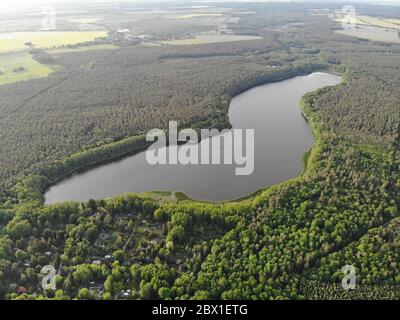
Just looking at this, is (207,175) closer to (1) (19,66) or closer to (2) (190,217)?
(2) (190,217)

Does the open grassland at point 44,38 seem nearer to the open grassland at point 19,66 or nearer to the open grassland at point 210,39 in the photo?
the open grassland at point 19,66

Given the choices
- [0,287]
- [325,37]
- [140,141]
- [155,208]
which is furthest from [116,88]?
[325,37]

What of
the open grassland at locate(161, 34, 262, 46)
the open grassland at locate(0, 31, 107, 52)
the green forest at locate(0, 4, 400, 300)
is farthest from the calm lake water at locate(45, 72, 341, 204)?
the open grassland at locate(0, 31, 107, 52)

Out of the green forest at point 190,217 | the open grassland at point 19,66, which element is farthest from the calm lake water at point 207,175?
the open grassland at point 19,66

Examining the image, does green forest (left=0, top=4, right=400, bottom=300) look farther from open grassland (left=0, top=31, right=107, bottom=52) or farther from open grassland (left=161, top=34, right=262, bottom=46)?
open grassland (left=161, top=34, right=262, bottom=46)

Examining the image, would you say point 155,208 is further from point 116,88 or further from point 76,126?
point 116,88
